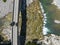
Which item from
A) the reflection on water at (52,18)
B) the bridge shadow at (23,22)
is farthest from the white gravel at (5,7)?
the reflection on water at (52,18)

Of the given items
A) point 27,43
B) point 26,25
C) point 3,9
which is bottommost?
point 27,43

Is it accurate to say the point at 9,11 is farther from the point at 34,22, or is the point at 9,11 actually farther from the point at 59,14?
the point at 59,14

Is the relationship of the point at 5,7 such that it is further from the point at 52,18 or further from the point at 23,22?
the point at 52,18

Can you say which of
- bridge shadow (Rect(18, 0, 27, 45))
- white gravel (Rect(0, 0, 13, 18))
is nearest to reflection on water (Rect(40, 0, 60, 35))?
bridge shadow (Rect(18, 0, 27, 45))

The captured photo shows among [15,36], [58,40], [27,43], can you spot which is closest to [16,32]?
[15,36]

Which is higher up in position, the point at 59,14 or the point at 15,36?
the point at 59,14

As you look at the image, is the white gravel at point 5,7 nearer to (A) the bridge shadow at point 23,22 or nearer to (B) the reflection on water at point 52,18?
(A) the bridge shadow at point 23,22

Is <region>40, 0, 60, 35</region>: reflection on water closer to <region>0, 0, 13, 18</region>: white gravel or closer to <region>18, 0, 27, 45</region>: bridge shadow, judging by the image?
<region>18, 0, 27, 45</region>: bridge shadow

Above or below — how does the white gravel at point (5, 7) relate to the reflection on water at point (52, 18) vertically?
above

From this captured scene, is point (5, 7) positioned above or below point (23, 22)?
above

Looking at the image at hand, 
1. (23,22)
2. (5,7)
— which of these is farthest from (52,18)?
(5,7)

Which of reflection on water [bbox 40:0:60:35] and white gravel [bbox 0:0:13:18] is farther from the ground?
white gravel [bbox 0:0:13:18]
